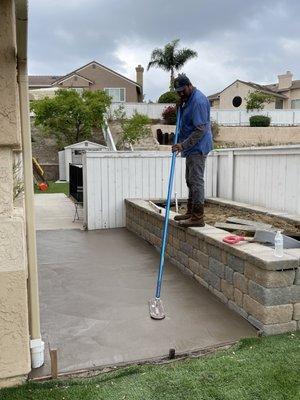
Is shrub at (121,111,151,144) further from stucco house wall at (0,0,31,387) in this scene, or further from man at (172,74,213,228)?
stucco house wall at (0,0,31,387)

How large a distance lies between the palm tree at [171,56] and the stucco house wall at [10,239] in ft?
128

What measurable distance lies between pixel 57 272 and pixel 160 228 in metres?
1.63

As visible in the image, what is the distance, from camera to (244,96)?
3756 centimetres

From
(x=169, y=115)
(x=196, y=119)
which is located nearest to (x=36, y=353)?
(x=196, y=119)

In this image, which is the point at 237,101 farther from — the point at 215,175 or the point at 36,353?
the point at 36,353

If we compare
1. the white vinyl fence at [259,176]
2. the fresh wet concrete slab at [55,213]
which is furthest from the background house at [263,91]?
the white vinyl fence at [259,176]

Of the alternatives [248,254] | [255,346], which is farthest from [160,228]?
[255,346]

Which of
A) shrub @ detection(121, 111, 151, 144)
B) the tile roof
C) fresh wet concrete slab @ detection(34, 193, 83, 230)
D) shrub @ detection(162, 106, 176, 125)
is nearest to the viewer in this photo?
fresh wet concrete slab @ detection(34, 193, 83, 230)

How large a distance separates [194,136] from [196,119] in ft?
0.58

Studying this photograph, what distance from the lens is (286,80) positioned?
4209 cm

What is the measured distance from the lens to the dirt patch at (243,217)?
17.0 feet

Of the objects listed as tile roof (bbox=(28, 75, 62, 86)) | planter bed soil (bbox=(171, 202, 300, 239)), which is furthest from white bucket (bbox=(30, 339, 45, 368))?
tile roof (bbox=(28, 75, 62, 86))

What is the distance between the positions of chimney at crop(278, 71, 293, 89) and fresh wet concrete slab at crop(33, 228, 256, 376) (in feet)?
132

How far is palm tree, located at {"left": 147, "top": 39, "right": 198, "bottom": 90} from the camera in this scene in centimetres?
4000
